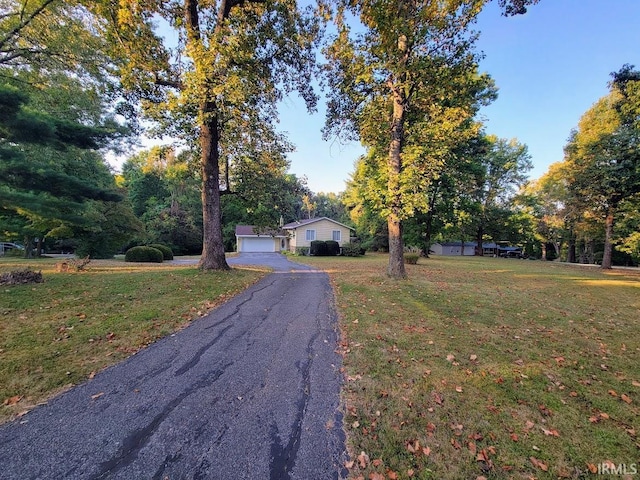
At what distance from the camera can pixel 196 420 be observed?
2.70 metres

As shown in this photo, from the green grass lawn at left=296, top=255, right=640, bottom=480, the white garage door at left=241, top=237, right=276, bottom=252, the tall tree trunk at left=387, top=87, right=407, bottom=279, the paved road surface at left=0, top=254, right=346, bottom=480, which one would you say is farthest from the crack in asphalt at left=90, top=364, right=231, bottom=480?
the white garage door at left=241, top=237, right=276, bottom=252

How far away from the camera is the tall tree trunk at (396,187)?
30.1 feet

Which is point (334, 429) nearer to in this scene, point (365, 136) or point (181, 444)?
point (181, 444)

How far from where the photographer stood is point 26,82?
11711 mm

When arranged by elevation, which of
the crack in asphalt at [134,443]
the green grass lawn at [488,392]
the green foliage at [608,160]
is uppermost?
the green foliage at [608,160]

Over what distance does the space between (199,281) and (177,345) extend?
4742mm

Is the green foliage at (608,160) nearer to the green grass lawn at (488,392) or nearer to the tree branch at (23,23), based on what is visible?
the green grass lawn at (488,392)

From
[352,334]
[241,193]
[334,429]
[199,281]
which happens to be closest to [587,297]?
[352,334]

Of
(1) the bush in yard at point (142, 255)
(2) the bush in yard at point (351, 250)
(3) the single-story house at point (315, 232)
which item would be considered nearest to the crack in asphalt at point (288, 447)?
(1) the bush in yard at point (142, 255)

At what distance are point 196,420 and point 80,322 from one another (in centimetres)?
401

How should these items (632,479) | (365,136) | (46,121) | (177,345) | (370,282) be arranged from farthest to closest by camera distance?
(365,136), (370,282), (46,121), (177,345), (632,479)

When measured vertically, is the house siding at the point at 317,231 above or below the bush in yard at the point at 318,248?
above

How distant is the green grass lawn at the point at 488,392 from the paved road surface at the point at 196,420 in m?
0.37

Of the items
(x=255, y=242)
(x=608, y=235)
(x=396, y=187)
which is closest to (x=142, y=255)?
(x=396, y=187)
